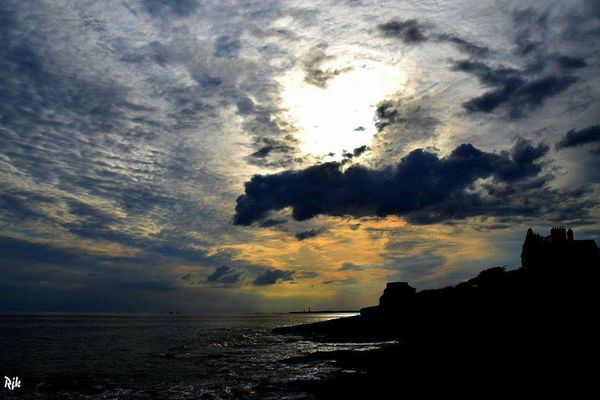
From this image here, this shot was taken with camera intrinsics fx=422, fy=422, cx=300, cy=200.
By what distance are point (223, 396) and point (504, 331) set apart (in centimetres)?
2978

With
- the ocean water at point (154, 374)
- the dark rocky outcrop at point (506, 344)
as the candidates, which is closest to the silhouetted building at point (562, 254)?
the dark rocky outcrop at point (506, 344)

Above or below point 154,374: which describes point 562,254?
above

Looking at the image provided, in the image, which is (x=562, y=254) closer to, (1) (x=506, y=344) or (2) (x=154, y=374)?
(1) (x=506, y=344)

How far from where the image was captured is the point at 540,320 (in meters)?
43.8

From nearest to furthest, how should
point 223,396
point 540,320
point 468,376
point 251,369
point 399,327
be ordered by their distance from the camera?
point 468,376 → point 223,396 → point 540,320 → point 251,369 → point 399,327

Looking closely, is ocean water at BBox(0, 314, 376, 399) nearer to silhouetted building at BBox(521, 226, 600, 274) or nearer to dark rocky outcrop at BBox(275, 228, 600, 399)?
dark rocky outcrop at BBox(275, 228, 600, 399)

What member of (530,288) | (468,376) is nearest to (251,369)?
(468,376)

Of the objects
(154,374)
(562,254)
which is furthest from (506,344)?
(154,374)

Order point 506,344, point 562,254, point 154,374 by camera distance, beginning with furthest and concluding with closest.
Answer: point 562,254 < point 154,374 < point 506,344

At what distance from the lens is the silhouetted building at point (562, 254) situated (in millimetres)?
56312

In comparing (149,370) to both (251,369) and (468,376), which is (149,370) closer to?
(251,369)

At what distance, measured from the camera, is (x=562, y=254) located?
59.8 m

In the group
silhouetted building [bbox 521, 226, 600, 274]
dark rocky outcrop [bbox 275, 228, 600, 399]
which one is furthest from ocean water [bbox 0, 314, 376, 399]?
silhouetted building [bbox 521, 226, 600, 274]

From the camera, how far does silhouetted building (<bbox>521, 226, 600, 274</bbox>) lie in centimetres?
5631
